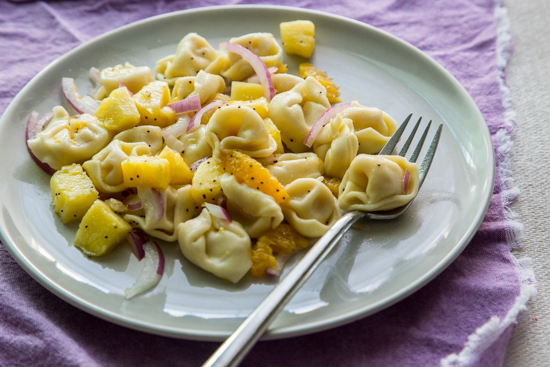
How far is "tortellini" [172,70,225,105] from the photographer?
3.33 meters

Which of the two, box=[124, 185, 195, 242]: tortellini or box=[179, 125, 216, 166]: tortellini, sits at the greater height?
box=[179, 125, 216, 166]: tortellini

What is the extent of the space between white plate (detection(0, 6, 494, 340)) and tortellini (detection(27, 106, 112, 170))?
0.14 m

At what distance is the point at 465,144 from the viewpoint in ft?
10.4

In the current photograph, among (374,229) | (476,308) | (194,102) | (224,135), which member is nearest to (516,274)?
(476,308)

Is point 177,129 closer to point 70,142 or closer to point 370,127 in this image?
point 70,142

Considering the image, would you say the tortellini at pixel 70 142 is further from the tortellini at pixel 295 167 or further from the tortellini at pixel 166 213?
the tortellini at pixel 295 167

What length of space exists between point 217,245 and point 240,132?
2.21ft

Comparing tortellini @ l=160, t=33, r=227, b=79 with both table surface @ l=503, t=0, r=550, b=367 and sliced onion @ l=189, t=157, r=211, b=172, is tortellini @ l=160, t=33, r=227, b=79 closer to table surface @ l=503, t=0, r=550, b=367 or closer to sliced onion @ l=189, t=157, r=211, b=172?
sliced onion @ l=189, t=157, r=211, b=172

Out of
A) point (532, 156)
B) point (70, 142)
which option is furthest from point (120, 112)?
point (532, 156)

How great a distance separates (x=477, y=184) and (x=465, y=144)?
36 centimetres

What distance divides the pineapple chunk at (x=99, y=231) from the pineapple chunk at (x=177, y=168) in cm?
37

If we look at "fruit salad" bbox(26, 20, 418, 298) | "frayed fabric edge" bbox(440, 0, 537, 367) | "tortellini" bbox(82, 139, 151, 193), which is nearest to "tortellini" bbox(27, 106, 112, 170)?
"fruit salad" bbox(26, 20, 418, 298)

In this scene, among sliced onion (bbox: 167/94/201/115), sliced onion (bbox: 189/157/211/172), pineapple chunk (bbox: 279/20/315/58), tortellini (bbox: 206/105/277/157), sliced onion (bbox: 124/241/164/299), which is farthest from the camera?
pineapple chunk (bbox: 279/20/315/58)

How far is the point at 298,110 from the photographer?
316 cm
